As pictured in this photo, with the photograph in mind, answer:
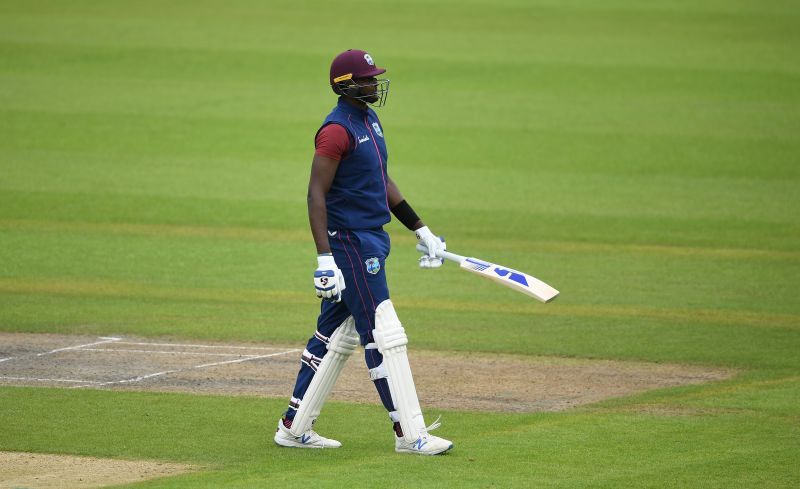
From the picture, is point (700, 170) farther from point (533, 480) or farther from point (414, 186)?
point (533, 480)

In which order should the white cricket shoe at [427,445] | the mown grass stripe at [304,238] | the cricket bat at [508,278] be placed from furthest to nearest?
the mown grass stripe at [304,238] < the cricket bat at [508,278] < the white cricket shoe at [427,445]

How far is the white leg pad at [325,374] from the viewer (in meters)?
7.00

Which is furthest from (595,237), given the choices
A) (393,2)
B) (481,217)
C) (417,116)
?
(393,2)

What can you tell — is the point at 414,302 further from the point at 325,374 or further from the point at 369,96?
the point at 369,96

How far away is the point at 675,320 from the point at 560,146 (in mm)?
8156

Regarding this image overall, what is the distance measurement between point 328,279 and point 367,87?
3.36 ft

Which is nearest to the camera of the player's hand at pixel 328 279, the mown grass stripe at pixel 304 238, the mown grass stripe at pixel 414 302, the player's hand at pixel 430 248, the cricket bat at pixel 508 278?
the player's hand at pixel 328 279

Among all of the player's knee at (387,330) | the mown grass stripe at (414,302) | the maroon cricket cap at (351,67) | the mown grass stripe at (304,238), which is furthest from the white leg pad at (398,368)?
the mown grass stripe at (304,238)

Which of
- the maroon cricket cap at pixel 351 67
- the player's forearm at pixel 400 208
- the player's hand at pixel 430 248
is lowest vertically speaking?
the player's hand at pixel 430 248

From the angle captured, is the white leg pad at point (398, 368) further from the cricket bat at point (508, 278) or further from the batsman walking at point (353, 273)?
the cricket bat at point (508, 278)

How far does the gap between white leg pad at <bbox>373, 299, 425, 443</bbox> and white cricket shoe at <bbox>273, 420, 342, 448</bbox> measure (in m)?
0.49

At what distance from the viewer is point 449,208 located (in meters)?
16.6

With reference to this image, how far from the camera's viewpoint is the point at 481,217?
52.9 feet

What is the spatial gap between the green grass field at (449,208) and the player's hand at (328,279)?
818 millimetres
